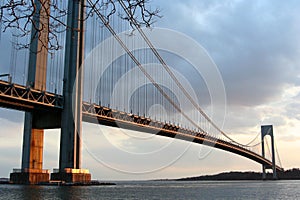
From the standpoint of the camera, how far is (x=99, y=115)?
42.6 m

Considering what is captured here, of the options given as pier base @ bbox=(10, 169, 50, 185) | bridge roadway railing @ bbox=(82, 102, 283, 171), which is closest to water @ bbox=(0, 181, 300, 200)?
pier base @ bbox=(10, 169, 50, 185)

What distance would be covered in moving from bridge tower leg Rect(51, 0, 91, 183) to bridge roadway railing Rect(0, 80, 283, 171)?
1.36 meters

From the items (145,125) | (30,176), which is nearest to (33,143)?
(30,176)

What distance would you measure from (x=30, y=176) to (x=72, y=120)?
6.06m

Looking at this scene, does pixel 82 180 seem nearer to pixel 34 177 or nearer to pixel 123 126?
pixel 34 177

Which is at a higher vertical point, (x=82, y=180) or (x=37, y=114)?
(x=37, y=114)

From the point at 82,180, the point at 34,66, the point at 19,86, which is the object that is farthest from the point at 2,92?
the point at 82,180

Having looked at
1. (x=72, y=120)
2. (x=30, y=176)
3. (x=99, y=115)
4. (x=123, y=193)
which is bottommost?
(x=123, y=193)

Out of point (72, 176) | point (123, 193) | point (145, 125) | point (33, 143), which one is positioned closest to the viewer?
point (123, 193)

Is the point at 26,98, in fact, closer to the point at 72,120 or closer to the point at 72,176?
the point at 72,120

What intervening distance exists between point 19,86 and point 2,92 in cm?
193

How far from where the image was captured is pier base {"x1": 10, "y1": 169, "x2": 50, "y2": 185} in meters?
38.4

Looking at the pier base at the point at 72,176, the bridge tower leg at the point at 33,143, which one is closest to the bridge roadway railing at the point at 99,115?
the bridge tower leg at the point at 33,143

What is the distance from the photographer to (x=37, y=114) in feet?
134
